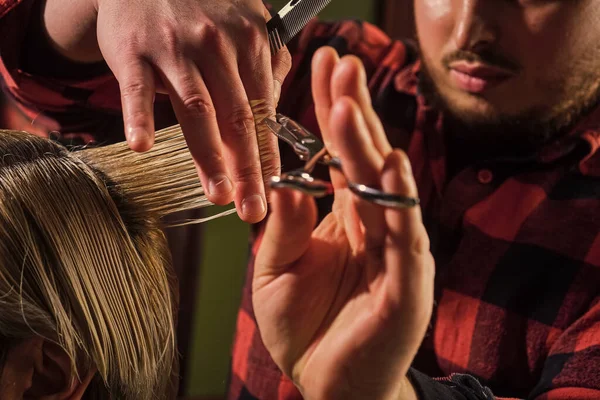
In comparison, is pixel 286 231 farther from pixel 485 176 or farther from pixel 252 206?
pixel 485 176

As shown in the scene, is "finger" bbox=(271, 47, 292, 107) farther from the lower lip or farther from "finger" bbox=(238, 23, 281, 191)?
the lower lip

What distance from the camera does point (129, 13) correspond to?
562 millimetres

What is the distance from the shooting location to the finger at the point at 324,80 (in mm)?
473

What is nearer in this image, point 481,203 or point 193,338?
point 481,203

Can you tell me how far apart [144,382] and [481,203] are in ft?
2.00

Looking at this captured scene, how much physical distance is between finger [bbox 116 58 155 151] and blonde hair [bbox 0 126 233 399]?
0.13 metres

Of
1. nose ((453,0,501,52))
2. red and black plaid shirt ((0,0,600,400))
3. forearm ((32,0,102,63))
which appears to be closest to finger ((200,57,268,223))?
forearm ((32,0,102,63))

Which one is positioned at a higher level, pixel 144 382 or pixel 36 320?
pixel 36 320

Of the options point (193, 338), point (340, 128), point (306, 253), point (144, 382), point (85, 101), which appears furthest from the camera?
point (193, 338)

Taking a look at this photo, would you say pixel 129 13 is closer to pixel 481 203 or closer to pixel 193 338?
pixel 481 203

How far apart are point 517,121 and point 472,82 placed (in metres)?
0.10

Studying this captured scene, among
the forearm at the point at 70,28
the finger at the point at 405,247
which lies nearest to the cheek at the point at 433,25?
the forearm at the point at 70,28

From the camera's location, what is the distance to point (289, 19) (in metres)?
0.61

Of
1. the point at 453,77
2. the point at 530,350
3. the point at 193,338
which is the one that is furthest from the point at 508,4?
the point at 193,338
